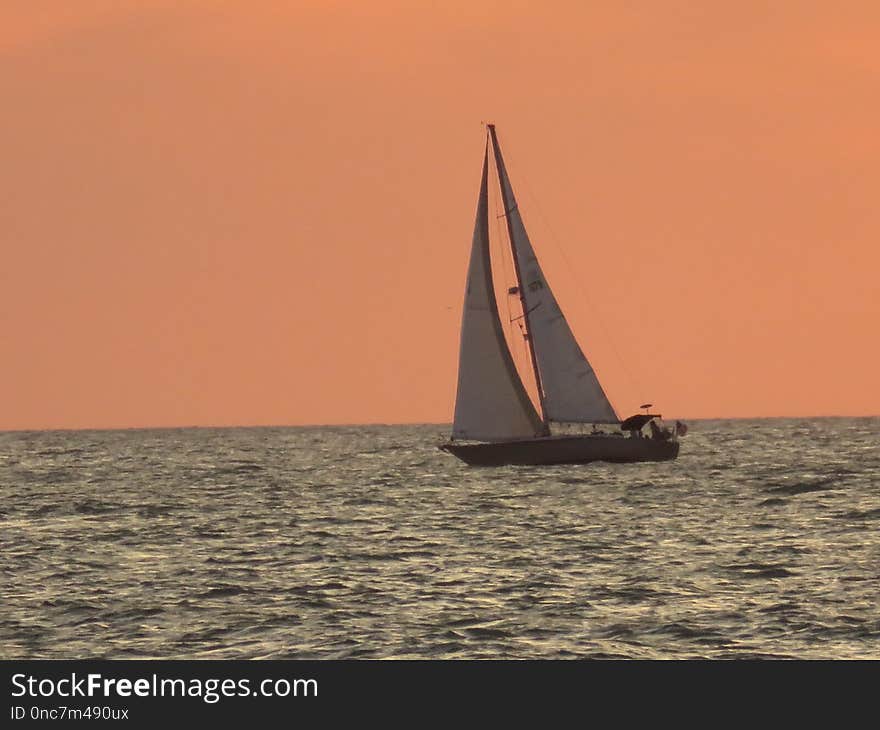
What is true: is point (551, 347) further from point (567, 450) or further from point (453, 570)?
point (453, 570)

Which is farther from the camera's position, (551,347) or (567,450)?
(551,347)

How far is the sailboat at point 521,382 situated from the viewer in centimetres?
7038

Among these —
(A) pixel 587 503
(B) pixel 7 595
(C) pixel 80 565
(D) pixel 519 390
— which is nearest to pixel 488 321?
(D) pixel 519 390

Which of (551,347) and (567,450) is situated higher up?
(551,347)

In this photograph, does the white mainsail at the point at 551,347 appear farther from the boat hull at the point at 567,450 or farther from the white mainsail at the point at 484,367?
the white mainsail at the point at 484,367

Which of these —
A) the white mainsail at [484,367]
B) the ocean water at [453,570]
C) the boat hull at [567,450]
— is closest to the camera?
the ocean water at [453,570]

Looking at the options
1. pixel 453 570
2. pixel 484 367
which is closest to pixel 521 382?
pixel 484 367

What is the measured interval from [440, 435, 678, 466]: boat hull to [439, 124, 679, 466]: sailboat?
39 mm

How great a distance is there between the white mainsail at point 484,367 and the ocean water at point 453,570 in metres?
2.32

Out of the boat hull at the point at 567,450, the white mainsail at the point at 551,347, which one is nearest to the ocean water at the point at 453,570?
the boat hull at the point at 567,450

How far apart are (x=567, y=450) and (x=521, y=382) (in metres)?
3.20

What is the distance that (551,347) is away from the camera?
72000 millimetres

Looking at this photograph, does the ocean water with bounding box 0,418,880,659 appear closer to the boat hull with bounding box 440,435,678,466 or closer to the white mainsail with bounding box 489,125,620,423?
the boat hull with bounding box 440,435,678,466
